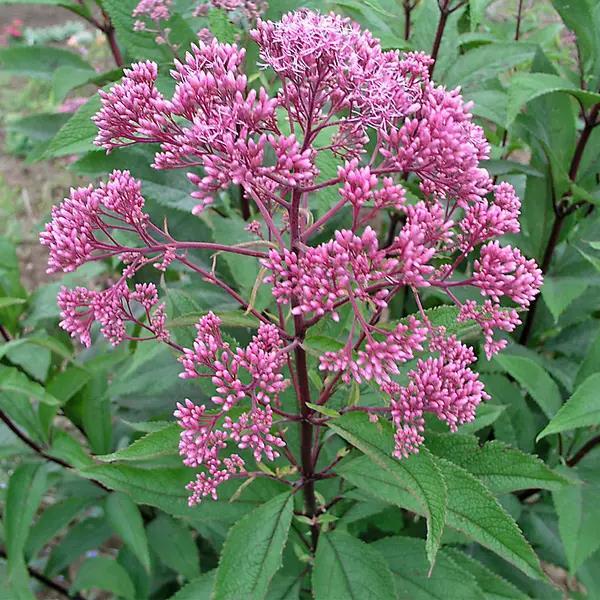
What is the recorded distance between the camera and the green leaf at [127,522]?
218 cm

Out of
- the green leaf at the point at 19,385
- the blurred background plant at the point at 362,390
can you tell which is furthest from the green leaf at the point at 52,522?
the green leaf at the point at 19,385

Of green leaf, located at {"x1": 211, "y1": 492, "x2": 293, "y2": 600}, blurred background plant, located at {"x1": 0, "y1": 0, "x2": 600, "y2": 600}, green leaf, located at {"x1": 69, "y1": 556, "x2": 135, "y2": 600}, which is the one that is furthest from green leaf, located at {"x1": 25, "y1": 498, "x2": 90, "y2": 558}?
green leaf, located at {"x1": 211, "y1": 492, "x2": 293, "y2": 600}

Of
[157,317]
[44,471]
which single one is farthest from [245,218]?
[44,471]

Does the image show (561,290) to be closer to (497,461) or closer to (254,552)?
(497,461)

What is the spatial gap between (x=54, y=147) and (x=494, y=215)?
4.25ft

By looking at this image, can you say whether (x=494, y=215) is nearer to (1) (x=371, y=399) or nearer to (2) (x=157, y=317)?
(1) (x=371, y=399)

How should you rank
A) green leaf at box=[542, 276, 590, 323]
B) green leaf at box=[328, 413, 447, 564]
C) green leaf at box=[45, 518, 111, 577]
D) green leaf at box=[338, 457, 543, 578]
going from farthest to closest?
green leaf at box=[45, 518, 111, 577] → green leaf at box=[542, 276, 590, 323] → green leaf at box=[338, 457, 543, 578] → green leaf at box=[328, 413, 447, 564]

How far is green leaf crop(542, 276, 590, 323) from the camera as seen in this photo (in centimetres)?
211

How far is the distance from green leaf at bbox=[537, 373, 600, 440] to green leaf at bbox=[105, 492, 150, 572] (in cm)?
135

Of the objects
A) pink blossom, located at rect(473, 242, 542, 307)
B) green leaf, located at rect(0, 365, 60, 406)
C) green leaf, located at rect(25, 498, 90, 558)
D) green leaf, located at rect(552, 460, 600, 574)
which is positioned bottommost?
green leaf, located at rect(25, 498, 90, 558)

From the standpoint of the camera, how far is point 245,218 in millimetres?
2410

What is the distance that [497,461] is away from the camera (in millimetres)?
1615

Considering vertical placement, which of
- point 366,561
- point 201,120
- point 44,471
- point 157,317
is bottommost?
point 44,471

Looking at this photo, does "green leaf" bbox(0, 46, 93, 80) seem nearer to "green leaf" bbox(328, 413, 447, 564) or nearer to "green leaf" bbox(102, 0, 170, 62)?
"green leaf" bbox(102, 0, 170, 62)
